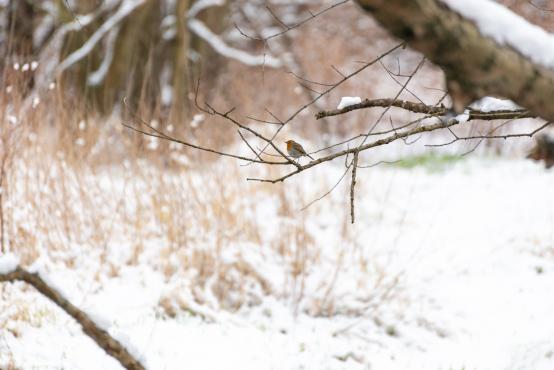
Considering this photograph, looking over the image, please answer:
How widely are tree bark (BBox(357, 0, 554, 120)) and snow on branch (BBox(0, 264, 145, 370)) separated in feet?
5.14

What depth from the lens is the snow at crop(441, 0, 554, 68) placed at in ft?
3.78

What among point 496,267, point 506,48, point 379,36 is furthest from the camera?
point 379,36

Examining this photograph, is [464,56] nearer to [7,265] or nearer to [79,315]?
[79,315]

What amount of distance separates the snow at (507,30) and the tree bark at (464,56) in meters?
0.02

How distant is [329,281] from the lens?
4441 millimetres

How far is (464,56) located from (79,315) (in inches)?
66.4

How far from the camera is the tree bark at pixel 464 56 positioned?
3.50 ft

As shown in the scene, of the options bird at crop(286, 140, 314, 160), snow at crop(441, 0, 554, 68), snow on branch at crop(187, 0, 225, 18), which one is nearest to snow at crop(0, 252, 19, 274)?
bird at crop(286, 140, 314, 160)

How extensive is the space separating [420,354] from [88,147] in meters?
2.76

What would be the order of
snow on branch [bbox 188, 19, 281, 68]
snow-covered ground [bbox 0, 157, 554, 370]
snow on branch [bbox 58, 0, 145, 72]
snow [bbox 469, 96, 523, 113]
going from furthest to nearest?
snow on branch [bbox 188, 19, 281, 68] → snow on branch [bbox 58, 0, 145, 72] → snow-covered ground [bbox 0, 157, 554, 370] → snow [bbox 469, 96, 523, 113]

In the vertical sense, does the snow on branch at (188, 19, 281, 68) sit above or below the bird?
above

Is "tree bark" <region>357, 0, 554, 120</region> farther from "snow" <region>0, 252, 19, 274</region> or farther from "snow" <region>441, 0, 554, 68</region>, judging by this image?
"snow" <region>0, 252, 19, 274</region>

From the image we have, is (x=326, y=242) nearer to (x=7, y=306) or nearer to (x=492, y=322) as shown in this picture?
(x=492, y=322)

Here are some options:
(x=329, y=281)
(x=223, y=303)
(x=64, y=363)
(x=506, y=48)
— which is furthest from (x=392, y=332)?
(x=506, y=48)
